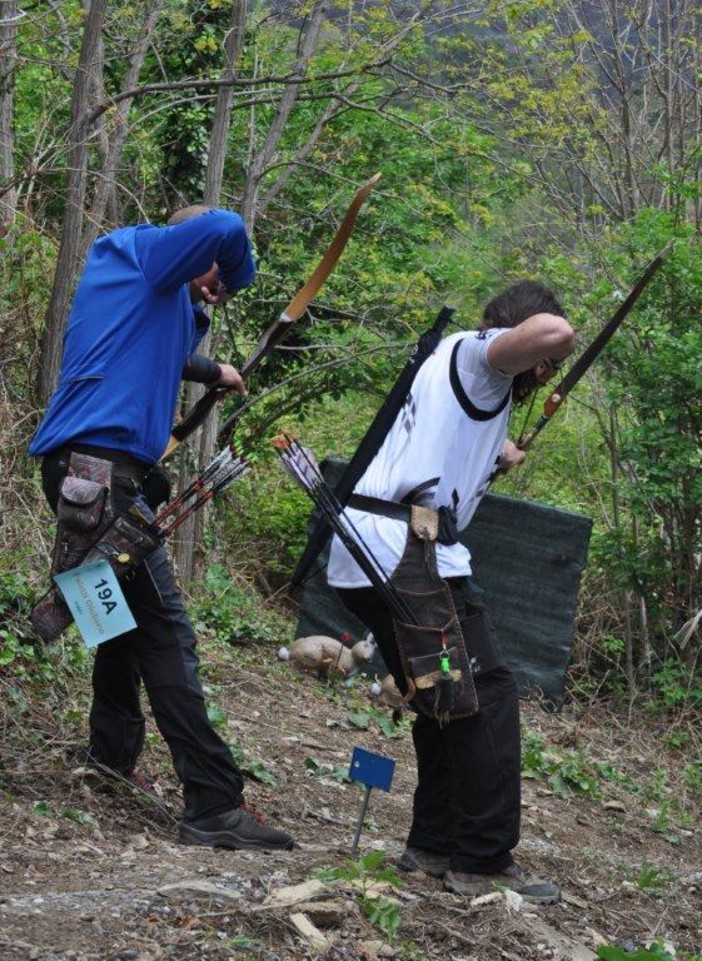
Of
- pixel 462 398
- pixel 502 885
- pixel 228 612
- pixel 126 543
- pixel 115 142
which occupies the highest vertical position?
pixel 115 142

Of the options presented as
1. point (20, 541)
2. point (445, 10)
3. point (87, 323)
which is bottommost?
point (20, 541)

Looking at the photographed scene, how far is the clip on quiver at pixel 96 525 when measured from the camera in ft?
15.0

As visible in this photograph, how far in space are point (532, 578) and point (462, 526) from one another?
4.79 metres

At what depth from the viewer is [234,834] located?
475cm

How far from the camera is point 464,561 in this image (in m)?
4.57

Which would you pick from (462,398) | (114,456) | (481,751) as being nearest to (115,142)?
(114,456)

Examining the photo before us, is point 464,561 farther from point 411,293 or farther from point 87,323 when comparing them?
point 411,293

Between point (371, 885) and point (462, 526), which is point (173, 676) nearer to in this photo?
point (371, 885)

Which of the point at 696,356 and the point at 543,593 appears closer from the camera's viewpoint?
the point at 696,356

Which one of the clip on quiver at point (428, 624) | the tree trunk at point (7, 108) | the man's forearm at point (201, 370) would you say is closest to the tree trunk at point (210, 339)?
the tree trunk at point (7, 108)

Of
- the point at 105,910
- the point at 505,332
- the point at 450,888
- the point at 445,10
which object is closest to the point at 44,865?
the point at 105,910

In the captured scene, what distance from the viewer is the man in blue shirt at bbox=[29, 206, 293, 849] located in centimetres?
456

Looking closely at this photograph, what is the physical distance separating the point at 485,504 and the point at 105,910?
19.6 feet

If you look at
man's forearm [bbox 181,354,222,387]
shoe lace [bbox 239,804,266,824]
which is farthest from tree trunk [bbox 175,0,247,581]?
shoe lace [bbox 239,804,266,824]
